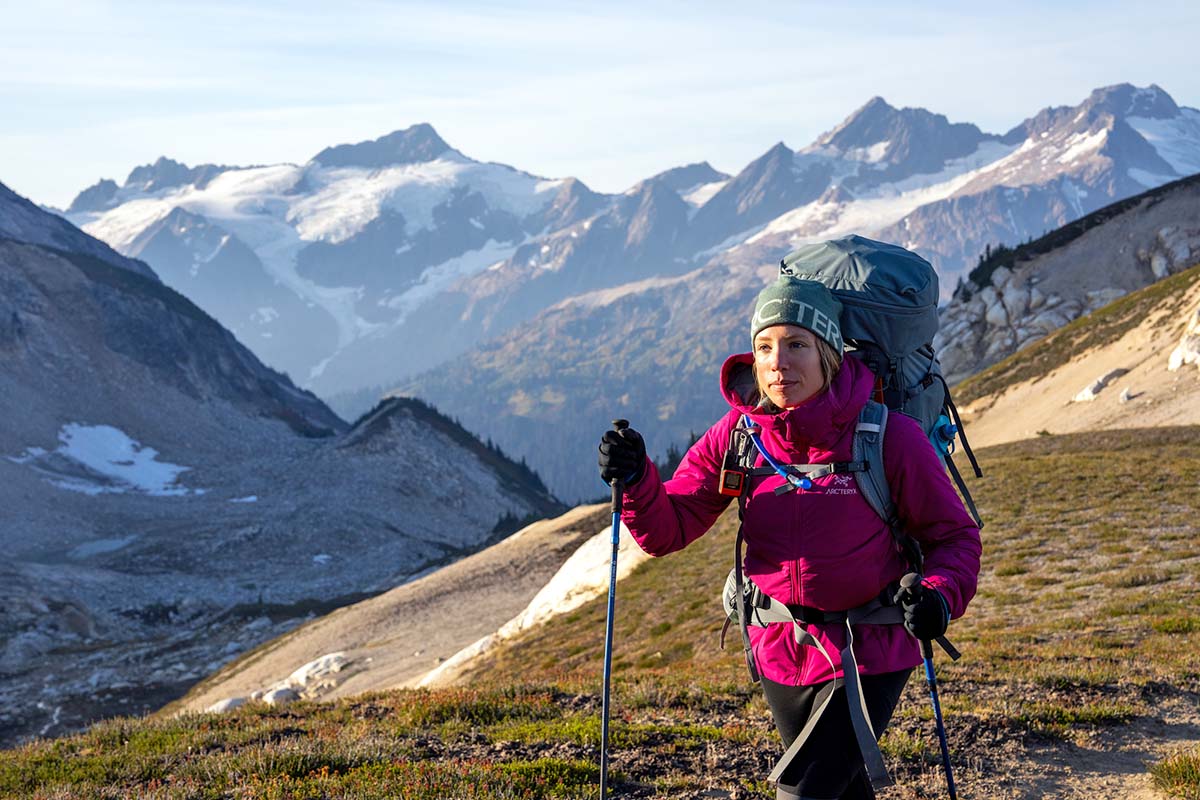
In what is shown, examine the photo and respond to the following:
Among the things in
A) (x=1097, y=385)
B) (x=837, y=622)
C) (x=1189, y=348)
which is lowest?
(x=1097, y=385)

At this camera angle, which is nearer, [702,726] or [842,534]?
[842,534]

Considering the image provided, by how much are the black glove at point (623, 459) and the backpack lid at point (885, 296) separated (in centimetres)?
158

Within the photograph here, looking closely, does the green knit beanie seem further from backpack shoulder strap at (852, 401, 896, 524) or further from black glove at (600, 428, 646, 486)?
black glove at (600, 428, 646, 486)

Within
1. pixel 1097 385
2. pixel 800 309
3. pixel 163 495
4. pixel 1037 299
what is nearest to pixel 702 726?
pixel 800 309

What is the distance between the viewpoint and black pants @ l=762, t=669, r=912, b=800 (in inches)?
215

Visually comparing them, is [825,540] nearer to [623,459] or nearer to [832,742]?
[832,742]

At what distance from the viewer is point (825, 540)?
5531 mm

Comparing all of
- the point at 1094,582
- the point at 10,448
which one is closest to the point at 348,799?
the point at 1094,582

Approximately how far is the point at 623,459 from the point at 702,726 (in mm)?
6609

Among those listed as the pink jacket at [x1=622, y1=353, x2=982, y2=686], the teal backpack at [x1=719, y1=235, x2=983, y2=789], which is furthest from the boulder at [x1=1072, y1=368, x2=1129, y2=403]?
the pink jacket at [x1=622, y1=353, x2=982, y2=686]

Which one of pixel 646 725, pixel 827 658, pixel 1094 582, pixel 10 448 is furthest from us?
pixel 10 448

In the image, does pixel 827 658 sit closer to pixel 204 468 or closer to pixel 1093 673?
pixel 1093 673

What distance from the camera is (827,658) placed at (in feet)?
18.0

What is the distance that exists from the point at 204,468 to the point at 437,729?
12654cm
